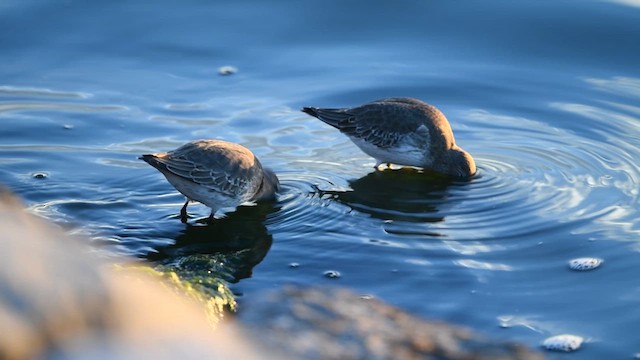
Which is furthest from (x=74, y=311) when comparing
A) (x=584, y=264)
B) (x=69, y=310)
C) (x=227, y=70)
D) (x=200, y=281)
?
(x=227, y=70)

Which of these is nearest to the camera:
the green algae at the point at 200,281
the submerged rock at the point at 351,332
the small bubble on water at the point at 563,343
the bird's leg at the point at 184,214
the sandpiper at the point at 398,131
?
the submerged rock at the point at 351,332

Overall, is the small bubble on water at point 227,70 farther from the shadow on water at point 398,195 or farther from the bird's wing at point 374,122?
the shadow on water at point 398,195

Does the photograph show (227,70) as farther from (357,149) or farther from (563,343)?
(563,343)

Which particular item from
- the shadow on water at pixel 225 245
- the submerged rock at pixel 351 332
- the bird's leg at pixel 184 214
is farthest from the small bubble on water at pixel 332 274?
the bird's leg at pixel 184 214

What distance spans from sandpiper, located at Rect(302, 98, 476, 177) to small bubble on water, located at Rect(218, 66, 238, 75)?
1.70 m

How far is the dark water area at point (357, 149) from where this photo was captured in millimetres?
7395

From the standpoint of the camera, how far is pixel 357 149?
1045 centimetres

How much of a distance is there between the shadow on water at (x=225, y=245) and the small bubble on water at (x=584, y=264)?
2.21 metres

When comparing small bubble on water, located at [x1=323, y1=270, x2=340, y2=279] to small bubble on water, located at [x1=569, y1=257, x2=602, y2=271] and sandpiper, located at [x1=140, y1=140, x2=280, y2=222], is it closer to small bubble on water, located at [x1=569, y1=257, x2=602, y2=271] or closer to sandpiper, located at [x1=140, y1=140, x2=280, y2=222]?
sandpiper, located at [x1=140, y1=140, x2=280, y2=222]

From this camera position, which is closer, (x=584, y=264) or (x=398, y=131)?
(x=584, y=264)

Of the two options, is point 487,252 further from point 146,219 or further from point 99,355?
point 99,355

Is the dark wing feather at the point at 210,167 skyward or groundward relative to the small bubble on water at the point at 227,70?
groundward

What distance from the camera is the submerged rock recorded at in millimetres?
5234

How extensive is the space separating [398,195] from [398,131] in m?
0.84
